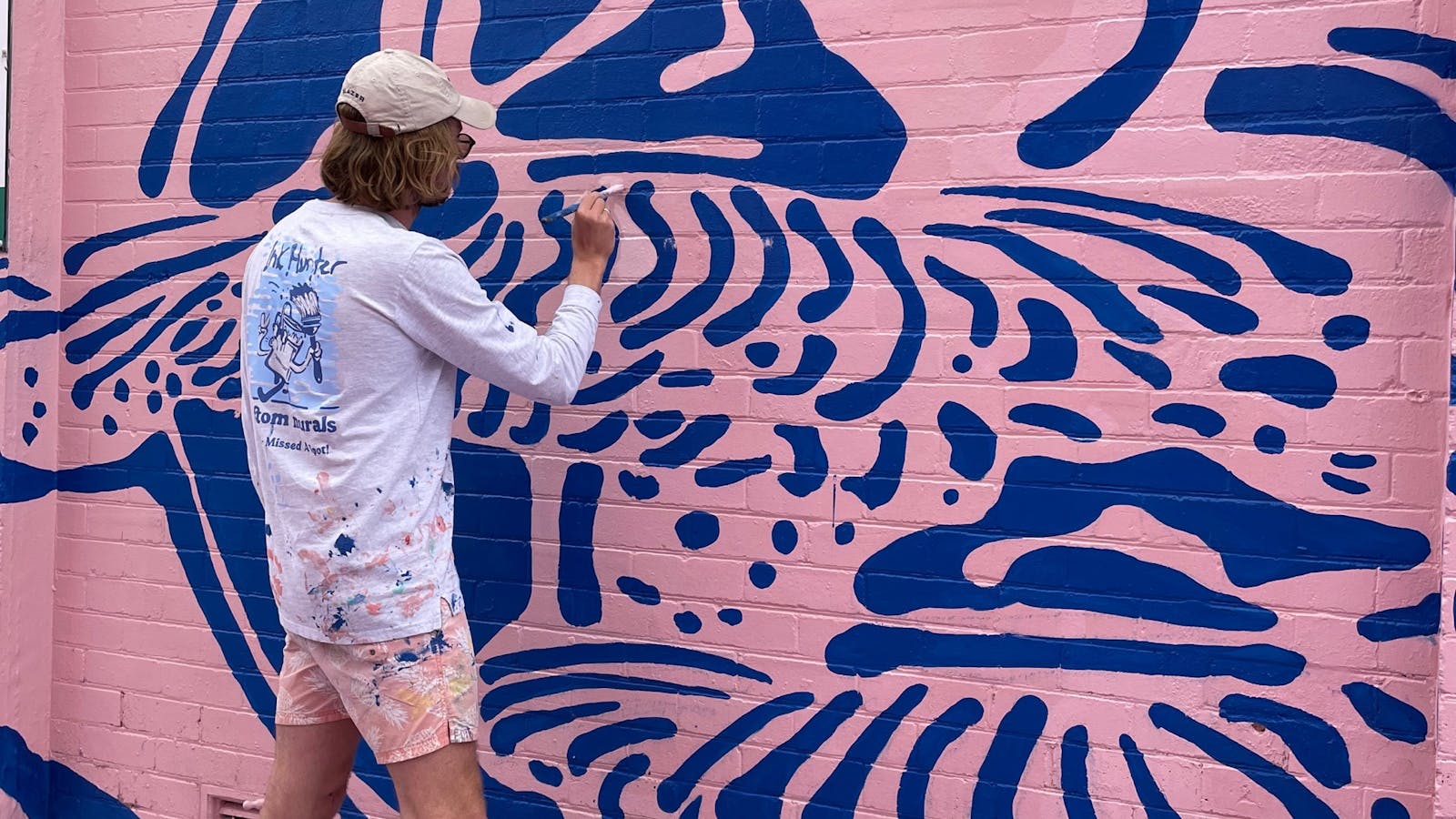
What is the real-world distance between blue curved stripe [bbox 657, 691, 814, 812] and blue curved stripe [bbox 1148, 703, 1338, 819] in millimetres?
746

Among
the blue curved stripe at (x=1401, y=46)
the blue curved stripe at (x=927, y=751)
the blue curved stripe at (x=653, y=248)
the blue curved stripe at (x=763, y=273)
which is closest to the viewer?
the blue curved stripe at (x=1401, y=46)

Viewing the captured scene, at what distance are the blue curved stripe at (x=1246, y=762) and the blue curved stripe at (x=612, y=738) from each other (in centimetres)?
108

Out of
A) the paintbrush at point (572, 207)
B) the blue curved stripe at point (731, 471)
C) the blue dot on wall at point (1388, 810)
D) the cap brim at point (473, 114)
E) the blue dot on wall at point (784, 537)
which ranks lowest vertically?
the blue dot on wall at point (1388, 810)

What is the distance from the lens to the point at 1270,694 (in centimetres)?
245

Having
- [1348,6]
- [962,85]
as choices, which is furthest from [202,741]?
[1348,6]

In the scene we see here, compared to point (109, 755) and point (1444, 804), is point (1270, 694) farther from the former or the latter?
point (109, 755)

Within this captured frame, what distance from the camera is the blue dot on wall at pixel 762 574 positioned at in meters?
2.79

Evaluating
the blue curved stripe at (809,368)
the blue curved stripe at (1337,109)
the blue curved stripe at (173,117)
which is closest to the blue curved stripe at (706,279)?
the blue curved stripe at (809,368)

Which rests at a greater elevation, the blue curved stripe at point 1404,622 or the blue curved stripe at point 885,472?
the blue curved stripe at point 885,472

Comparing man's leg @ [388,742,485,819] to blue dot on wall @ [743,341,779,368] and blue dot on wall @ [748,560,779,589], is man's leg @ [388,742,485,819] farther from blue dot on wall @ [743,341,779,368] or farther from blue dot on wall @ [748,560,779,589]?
blue dot on wall @ [743,341,779,368]

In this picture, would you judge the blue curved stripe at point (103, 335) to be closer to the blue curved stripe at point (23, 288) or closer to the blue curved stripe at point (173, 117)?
the blue curved stripe at point (23, 288)

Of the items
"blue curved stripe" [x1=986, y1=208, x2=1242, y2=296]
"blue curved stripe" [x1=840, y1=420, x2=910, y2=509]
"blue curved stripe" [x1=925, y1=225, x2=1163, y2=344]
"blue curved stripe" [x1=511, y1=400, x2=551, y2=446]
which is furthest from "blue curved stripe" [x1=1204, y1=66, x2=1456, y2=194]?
"blue curved stripe" [x1=511, y1=400, x2=551, y2=446]

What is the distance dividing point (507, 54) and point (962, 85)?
110cm

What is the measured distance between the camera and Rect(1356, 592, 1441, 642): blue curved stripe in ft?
7.70
